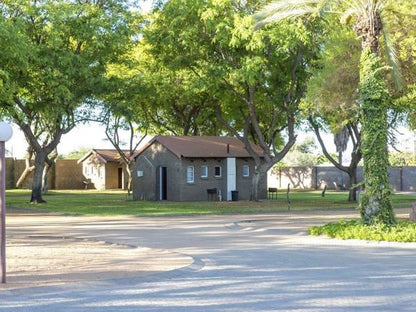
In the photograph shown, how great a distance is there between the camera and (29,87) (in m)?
37.9

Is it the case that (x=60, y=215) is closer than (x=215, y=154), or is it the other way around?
(x=60, y=215)

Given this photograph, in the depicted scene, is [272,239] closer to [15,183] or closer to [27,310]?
[27,310]

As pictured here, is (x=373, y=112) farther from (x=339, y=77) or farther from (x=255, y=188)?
(x=255, y=188)

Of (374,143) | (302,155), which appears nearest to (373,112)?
(374,143)

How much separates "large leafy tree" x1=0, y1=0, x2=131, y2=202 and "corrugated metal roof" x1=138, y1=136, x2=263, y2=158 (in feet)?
22.5

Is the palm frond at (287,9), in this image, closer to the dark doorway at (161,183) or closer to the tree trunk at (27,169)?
the dark doorway at (161,183)

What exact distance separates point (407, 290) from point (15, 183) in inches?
2524

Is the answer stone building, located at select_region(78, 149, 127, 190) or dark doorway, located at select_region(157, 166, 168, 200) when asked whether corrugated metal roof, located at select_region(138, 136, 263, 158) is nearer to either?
dark doorway, located at select_region(157, 166, 168, 200)

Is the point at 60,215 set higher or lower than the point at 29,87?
lower

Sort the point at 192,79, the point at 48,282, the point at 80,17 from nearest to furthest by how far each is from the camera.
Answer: the point at 48,282 → the point at 80,17 → the point at 192,79

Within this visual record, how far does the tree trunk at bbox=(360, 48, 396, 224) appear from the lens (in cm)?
2089

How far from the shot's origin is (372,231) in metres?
20.0

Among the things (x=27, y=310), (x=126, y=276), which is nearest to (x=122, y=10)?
(x=126, y=276)

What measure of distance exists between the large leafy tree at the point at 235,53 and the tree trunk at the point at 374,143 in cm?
1317
